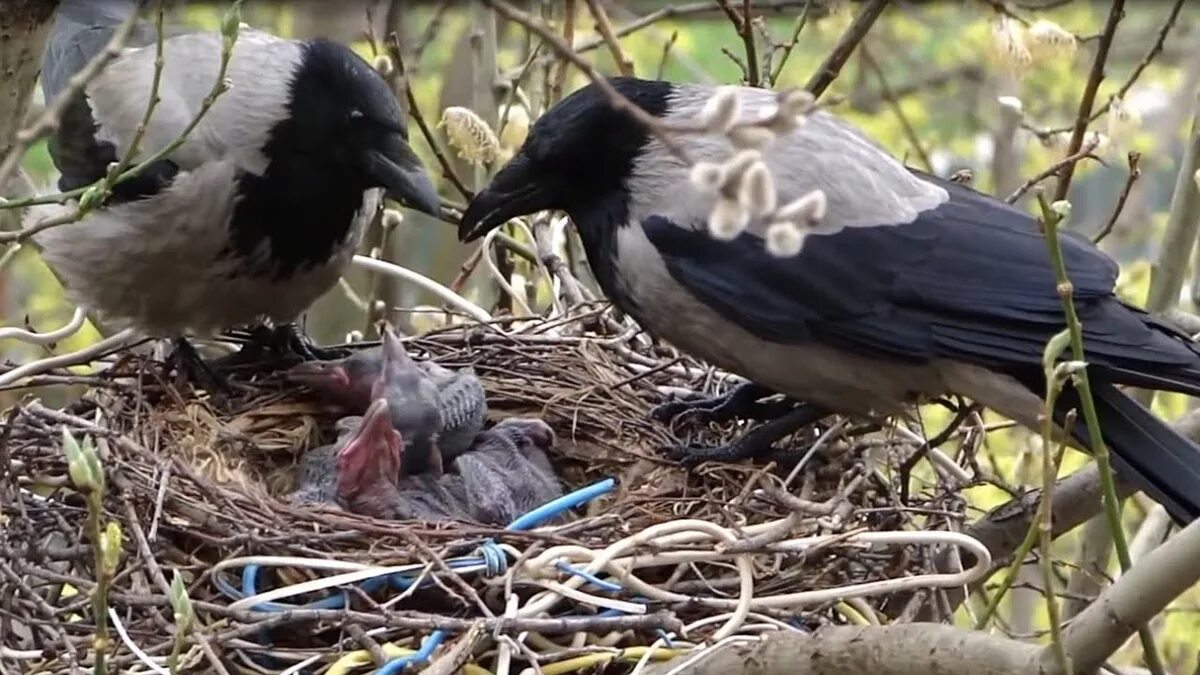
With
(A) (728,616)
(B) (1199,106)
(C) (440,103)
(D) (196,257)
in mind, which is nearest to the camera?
(A) (728,616)

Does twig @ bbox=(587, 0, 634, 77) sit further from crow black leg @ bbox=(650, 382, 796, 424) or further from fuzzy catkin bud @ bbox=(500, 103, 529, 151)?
crow black leg @ bbox=(650, 382, 796, 424)

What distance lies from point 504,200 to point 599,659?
1061mm

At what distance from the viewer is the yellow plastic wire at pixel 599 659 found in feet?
6.73

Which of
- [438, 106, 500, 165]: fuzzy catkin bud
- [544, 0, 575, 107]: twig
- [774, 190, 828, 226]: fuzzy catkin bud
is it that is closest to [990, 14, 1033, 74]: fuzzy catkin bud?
[544, 0, 575, 107]: twig

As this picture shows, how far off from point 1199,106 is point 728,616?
1.37 meters

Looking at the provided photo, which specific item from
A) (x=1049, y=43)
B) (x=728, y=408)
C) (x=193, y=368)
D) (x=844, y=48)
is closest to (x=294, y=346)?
(x=193, y=368)

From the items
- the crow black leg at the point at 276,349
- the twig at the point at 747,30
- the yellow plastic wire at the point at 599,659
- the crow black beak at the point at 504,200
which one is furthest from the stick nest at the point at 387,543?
the twig at the point at 747,30

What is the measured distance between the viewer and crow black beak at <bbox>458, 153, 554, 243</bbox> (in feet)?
9.42

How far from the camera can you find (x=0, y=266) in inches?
89.7

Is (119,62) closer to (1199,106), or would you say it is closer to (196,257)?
(196,257)

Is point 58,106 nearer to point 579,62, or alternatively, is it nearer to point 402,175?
point 579,62

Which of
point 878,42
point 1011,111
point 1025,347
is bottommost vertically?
point 878,42

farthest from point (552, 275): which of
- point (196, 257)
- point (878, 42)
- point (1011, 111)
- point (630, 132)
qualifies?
point (878, 42)

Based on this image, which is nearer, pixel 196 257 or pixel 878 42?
pixel 196 257
